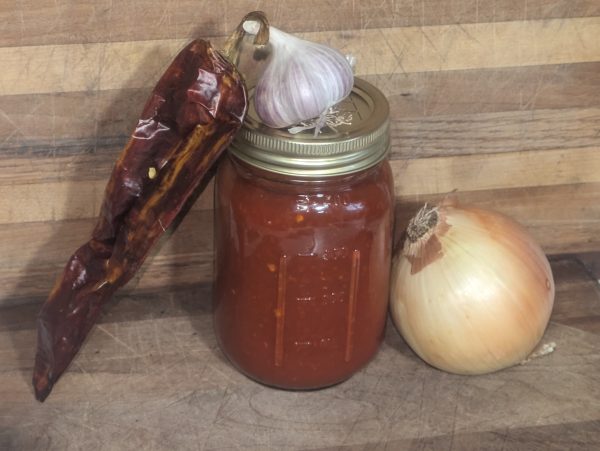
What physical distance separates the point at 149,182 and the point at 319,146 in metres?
0.19

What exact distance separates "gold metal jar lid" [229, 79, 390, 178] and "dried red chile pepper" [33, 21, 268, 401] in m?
0.03

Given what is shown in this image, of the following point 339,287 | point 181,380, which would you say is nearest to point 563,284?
point 339,287

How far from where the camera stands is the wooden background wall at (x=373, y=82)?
3.13 feet

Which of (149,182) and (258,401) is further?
(258,401)

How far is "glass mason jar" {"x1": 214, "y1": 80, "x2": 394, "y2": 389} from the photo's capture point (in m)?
0.84

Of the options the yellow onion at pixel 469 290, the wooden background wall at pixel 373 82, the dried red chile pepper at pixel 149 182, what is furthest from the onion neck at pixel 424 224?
the dried red chile pepper at pixel 149 182

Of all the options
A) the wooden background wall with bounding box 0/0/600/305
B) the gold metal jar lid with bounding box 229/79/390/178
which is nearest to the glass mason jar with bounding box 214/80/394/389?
the gold metal jar lid with bounding box 229/79/390/178

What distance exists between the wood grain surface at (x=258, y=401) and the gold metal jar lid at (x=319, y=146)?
0.99ft

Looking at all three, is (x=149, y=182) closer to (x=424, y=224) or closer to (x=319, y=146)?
(x=319, y=146)

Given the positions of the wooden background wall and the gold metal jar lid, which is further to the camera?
the wooden background wall

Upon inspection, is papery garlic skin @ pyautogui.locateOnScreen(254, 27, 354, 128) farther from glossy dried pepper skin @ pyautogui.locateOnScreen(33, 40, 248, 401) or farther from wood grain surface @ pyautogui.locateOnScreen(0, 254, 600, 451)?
wood grain surface @ pyautogui.locateOnScreen(0, 254, 600, 451)

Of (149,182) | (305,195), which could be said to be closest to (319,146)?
(305,195)

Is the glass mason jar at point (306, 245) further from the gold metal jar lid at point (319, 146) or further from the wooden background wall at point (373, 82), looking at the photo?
the wooden background wall at point (373, 82)

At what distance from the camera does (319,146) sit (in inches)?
32.3
